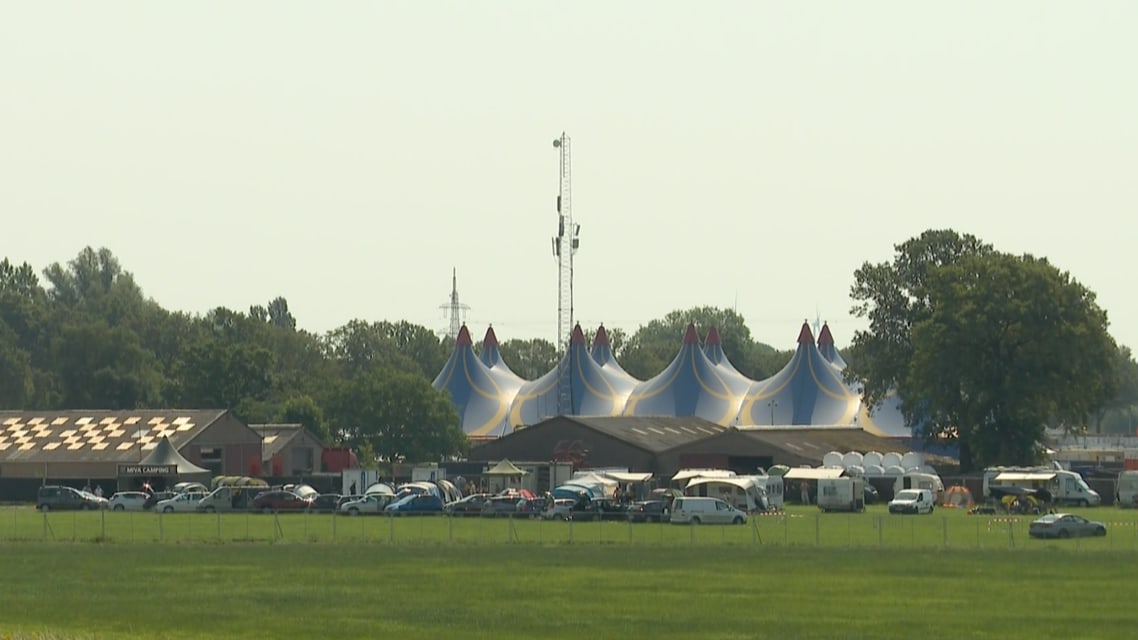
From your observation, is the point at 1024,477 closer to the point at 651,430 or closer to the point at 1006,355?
the point at 1006,355

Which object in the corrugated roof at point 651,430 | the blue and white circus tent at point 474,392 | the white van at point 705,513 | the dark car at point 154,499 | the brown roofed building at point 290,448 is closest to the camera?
the white van at point 705,513

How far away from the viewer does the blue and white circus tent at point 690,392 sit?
138 meters

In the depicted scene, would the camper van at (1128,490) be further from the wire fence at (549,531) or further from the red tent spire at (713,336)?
the red tent spire at (713,336)

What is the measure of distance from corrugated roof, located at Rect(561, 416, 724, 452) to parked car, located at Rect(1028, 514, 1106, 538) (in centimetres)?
4501

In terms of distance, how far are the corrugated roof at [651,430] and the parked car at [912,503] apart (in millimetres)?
25647

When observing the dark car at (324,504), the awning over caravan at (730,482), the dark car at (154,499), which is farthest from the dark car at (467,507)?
the dark car at (154,499)

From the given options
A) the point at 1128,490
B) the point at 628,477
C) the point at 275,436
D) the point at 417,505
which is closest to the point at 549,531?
the point at 417,505

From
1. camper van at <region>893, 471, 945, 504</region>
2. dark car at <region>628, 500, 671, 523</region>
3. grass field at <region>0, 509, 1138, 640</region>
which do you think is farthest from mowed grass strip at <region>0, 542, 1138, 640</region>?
camper van at <region>893, 471, 945, 504</region>

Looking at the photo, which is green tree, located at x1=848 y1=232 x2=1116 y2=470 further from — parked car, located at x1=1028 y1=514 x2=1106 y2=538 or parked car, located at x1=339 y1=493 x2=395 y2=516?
parked car, located at x1=1028 y1=514 x2=1106 y2=538

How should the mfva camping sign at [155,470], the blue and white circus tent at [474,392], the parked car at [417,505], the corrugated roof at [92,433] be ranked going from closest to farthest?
the parked car at [417,505], the mfva camping sign at [155,470], the corrugated roof at [92,433], the blue and white circus tent at [474,392]

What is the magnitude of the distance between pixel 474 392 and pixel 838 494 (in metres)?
65.4

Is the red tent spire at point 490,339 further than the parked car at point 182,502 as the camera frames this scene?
Yes

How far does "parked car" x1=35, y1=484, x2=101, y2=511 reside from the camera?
278 ft

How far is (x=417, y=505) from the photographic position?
256ft
